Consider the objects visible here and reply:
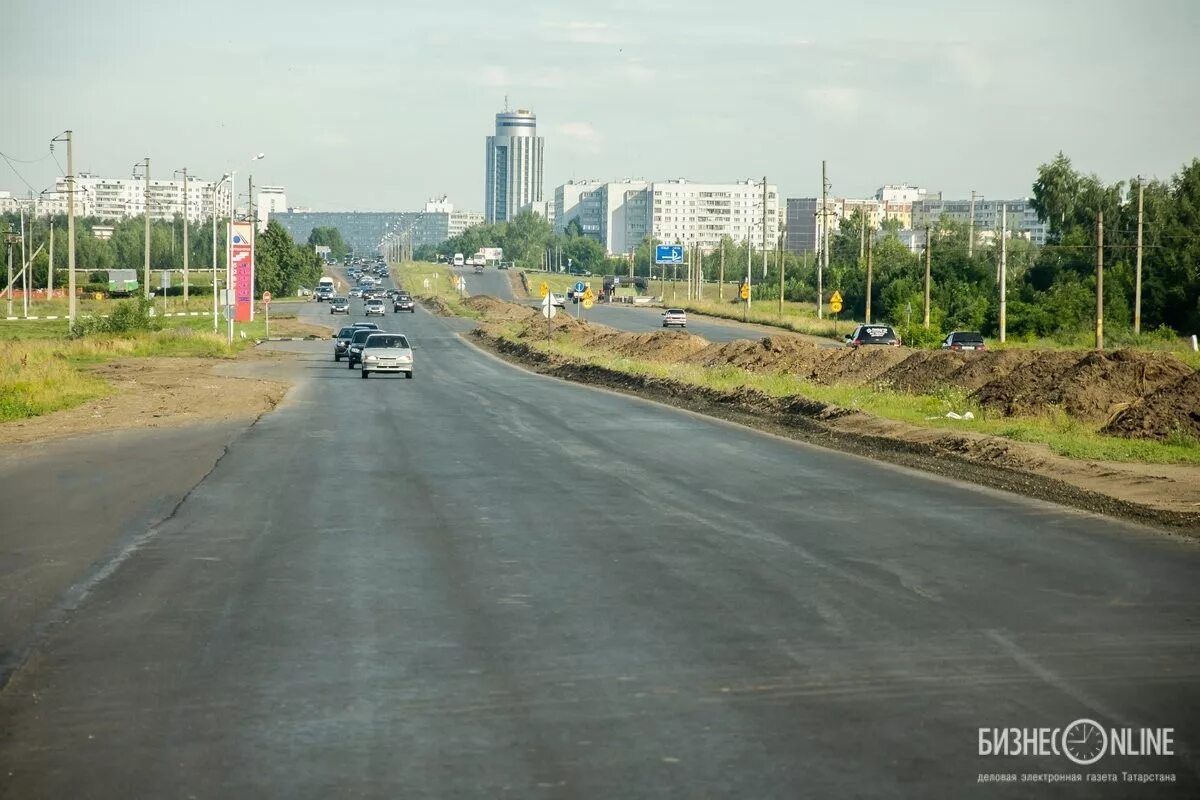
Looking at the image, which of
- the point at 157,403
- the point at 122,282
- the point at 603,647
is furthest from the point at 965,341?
the point at 122,282

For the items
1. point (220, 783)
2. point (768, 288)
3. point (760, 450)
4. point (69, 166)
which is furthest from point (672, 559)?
point (768, 288)

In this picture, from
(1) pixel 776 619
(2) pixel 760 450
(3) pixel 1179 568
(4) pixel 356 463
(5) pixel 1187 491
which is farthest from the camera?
(2) pixel 760 450

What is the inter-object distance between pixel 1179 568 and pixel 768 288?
5365 inches

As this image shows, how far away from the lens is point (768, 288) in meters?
148

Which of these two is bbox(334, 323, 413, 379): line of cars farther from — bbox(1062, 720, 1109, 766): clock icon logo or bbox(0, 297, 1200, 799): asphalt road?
bbox(1062, 720, 1109, 766): clock icon logo

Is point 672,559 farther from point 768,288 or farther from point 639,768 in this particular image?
point 768,288

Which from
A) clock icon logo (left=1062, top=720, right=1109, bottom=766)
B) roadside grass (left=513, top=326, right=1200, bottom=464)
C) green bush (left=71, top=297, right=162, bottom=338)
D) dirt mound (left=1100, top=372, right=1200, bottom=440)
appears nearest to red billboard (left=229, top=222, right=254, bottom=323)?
green bush (left=71, top=297, right=162, bottom=338)

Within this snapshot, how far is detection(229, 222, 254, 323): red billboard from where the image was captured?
7238 cm

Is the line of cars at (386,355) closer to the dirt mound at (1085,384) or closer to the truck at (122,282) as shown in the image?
the dirt mound at (1085,384)

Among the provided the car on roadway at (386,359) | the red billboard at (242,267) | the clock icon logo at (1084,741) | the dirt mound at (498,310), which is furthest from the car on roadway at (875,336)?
the clock icon logo at (1084,741)

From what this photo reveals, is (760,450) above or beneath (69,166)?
beneath

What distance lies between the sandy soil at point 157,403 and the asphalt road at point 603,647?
11.8m

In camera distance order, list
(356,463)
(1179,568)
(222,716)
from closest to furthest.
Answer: (222,716)
(1179,568)
(356,463)

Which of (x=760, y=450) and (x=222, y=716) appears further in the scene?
(x=760, y=450)
